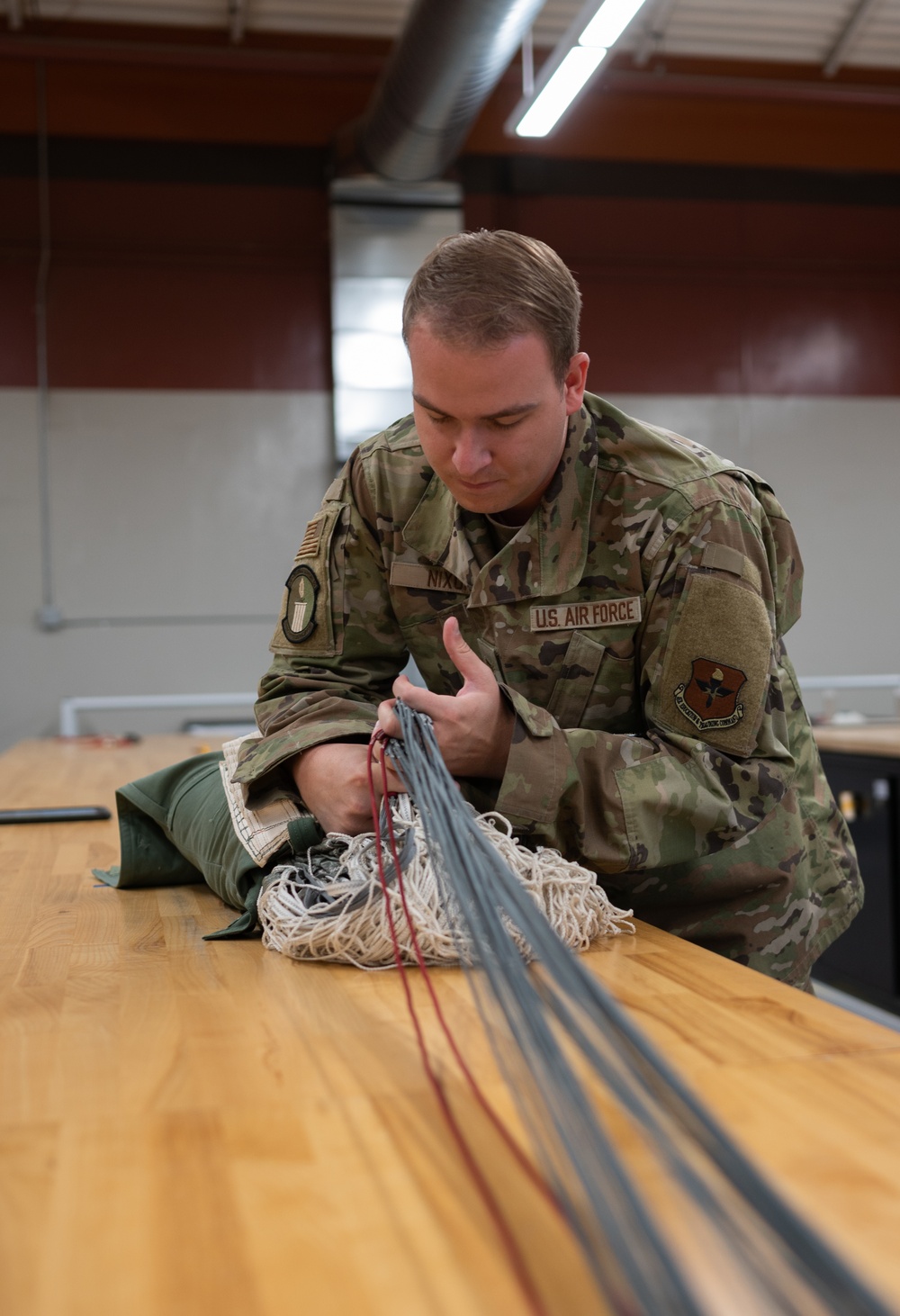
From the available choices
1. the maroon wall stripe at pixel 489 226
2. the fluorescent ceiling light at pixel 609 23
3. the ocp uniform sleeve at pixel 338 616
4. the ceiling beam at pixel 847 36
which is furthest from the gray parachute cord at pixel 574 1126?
the ceiling beam at pixel 847 36

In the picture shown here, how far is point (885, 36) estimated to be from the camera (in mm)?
5984

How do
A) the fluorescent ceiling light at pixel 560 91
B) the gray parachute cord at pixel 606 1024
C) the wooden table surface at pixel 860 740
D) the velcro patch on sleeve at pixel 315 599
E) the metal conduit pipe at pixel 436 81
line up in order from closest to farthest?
the gray parachute cord at pixel 606 1024 → the velcro patch on sleeve at pixel 315 599 → the wooden table surface at pixel 860 740 → the fluorescent ceiling light at pixel 560 91 → the metal conduit pipe at pixel 436 81

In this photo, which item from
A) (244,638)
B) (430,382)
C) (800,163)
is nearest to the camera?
(430,382)

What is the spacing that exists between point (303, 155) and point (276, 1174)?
238 inches

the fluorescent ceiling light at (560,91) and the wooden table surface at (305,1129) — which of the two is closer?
the wooden table surface at (305,1129)

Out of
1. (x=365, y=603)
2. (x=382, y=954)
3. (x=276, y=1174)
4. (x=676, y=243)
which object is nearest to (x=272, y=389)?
(x=676, y=243)

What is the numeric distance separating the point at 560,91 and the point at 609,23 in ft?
1.98

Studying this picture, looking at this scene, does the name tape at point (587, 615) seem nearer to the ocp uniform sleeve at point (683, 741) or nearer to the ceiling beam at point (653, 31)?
the ocp uniform sleeve at point (683, 741)

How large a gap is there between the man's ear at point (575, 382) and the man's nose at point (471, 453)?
0.44 ft

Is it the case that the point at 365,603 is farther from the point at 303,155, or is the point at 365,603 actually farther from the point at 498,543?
the point at 303,155

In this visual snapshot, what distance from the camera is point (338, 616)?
1.55m

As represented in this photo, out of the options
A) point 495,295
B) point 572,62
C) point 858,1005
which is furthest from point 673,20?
point 495,295

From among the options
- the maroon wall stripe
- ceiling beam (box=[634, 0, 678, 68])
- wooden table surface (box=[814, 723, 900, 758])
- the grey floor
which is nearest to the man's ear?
wooden table surface (box=[814, 723, 900, 758])

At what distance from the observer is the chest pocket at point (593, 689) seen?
143 cm
